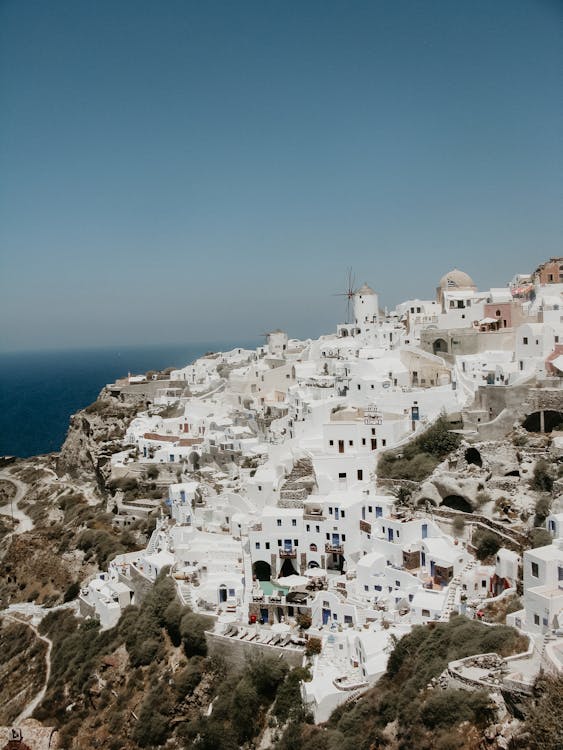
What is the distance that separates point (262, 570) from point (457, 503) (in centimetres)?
720

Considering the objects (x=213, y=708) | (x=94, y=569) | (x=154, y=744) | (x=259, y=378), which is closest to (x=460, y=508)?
(x=213, y=708)

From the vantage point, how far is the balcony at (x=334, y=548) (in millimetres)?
22484

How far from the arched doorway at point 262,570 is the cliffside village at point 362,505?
54 millimetres

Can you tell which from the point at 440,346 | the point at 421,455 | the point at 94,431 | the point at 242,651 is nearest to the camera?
the point at 242,651

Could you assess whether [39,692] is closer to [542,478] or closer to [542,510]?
[542,510]

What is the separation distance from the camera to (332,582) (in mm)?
21125

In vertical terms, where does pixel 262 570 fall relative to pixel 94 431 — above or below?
below

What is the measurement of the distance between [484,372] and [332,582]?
37.6ft

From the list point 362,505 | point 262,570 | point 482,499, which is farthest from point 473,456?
point 262,570

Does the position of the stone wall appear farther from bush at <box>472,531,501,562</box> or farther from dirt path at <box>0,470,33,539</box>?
dirt path at <box>0,470,33,539</box>

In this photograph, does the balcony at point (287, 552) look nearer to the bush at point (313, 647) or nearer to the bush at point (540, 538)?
the bush at point (313, 647)

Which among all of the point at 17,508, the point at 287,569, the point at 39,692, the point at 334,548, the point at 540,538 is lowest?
the point at 39,692

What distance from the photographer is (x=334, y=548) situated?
22578 mm

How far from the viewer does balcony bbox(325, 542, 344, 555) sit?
22.5m
